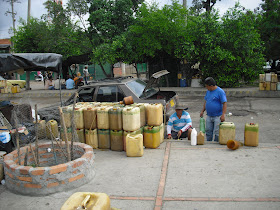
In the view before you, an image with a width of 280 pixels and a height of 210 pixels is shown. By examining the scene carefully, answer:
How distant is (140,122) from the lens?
5.92 m

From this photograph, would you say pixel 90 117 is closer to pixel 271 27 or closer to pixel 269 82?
pixel 269 82

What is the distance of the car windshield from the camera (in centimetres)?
759

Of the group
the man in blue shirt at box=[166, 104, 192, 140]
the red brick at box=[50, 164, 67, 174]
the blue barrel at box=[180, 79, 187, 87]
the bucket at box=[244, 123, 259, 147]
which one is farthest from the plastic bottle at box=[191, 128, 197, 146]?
the blue barrel at box=[180, 79, 187, 87]

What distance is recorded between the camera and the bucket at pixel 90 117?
602 centimetres

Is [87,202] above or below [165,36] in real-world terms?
below

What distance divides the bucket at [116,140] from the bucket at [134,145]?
0.41 metres

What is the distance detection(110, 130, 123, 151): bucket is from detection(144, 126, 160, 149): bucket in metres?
0.56

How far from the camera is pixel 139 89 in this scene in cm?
782

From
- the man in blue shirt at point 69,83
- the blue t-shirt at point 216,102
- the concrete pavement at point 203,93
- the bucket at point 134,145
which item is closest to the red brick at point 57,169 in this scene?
the bucket at point 134,145

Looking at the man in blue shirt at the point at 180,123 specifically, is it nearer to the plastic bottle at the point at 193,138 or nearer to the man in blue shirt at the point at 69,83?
the plastic bottle at the point at 193,138

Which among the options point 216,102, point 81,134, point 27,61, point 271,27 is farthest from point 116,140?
point 271,27

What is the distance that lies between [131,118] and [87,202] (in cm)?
287

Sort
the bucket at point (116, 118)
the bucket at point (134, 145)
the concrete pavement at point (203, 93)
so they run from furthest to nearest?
the concrete pavement at point (203, 93)
the bucket at point (116, 118)
the bucket at point (134, 145)

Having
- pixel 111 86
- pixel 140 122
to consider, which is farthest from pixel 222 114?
pixel 111 86
